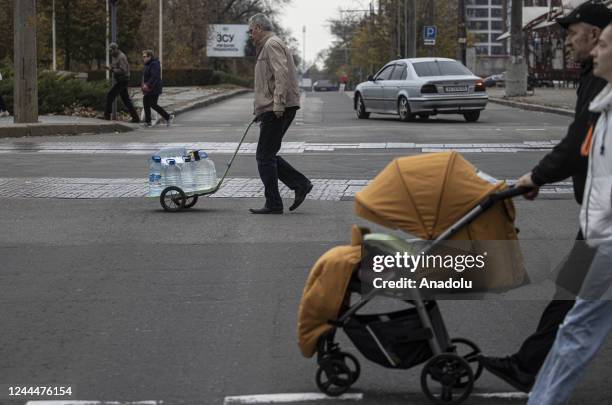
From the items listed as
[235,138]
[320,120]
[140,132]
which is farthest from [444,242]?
[320,120]

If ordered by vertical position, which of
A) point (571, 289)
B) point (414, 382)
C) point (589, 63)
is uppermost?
point (589, 63)

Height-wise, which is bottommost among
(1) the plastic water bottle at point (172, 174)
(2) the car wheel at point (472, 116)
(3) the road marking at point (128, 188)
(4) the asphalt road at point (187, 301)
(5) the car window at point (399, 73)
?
(4) the asphalt road at point (187, 301)

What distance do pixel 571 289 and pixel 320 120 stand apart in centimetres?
2454

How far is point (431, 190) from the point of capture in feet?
16.7

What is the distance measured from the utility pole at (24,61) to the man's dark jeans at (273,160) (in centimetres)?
1415

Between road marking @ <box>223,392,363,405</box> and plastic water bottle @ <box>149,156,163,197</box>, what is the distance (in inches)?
250

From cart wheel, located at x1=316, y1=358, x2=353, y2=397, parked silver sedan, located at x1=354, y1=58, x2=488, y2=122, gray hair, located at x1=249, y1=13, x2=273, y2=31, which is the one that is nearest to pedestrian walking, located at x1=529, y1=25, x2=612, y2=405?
cart wheel, located at x1=316, y1=358, x2=353, y2=397

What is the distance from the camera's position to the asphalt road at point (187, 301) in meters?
5.79

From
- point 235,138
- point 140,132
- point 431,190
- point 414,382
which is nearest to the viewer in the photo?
point 431,190

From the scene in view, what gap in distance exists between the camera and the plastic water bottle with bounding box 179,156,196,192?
11.8 metres

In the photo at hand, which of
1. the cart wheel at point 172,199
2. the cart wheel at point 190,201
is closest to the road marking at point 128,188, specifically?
the cart wheel at point 190,201

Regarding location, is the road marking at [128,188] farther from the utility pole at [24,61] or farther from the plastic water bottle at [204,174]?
the utility pole at [24,61]

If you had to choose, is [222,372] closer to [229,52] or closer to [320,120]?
[320,120]

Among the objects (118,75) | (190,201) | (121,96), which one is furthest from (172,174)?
(121,96)
